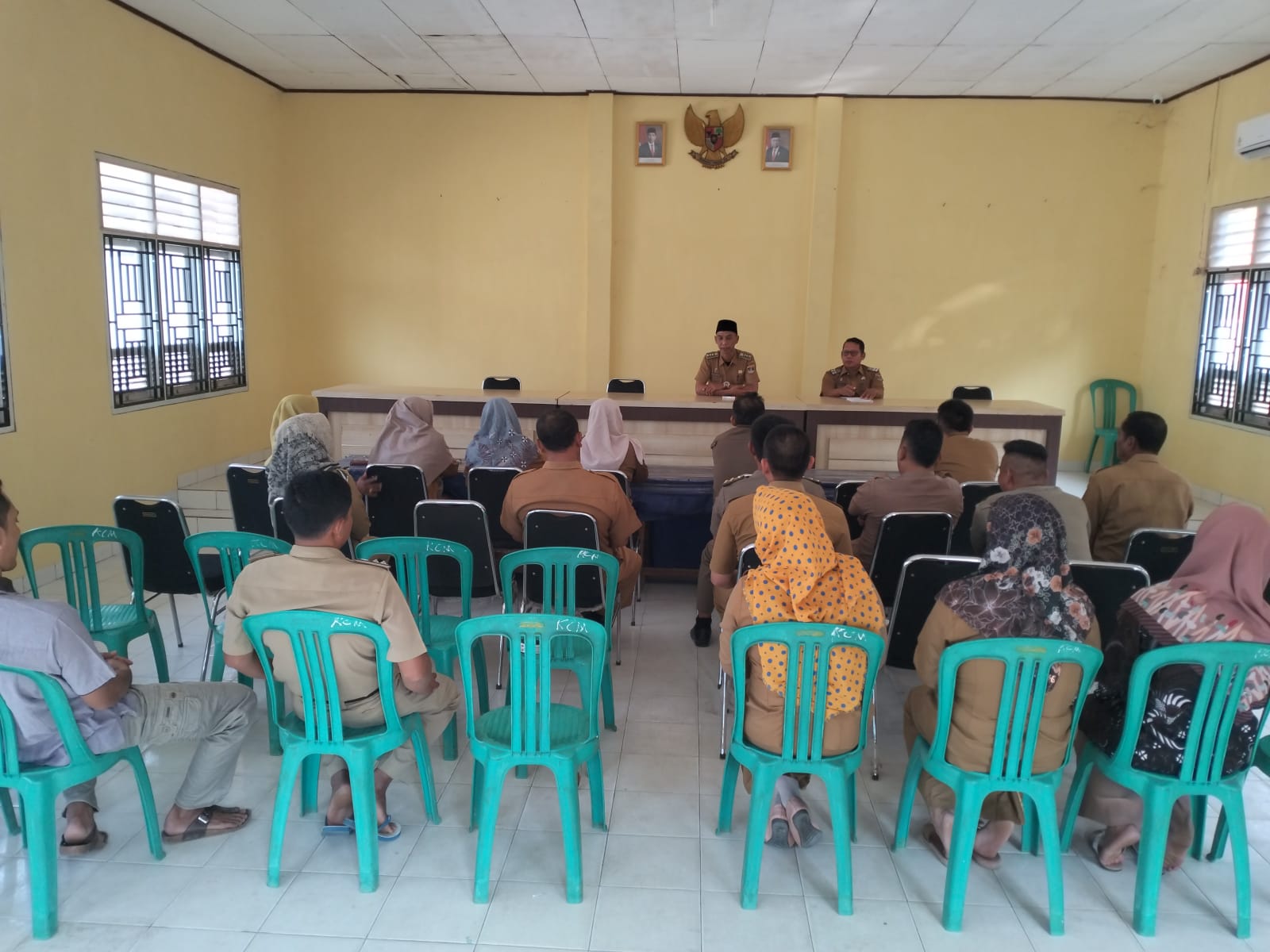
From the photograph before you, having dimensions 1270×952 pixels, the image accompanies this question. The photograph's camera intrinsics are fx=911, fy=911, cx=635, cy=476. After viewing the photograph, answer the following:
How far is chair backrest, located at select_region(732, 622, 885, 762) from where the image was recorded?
2260 mm

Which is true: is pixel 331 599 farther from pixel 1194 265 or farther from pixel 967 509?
pixel 1194 265

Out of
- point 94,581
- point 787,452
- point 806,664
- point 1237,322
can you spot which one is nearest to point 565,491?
point 787,452

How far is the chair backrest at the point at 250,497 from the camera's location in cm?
421

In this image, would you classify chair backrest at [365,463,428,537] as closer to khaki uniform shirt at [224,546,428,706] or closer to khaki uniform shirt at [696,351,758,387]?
khaki uniform shirt at [224,546,428,706]

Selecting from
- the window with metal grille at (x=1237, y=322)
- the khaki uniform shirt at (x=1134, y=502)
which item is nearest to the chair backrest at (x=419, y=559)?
the khaki uniform shirt at (x=1134, y=502)

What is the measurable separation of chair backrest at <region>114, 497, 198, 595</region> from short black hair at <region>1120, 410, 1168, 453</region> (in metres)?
3.86

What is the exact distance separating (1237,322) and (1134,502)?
440cm

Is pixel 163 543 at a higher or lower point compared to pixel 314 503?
lower

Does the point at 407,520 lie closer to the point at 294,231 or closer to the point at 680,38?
the point at 680,38

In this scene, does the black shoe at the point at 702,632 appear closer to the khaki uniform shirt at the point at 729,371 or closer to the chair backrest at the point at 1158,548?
the chair backrest at the point at 1158,548

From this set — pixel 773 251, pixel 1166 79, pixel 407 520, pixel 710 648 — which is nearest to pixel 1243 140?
pixel 1166 79

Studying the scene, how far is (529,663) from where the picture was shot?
2.31 metres

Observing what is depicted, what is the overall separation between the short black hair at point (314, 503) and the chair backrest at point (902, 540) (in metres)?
2.08

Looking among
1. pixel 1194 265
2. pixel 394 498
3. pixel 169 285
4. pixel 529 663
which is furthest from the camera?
pixel 1194 265
